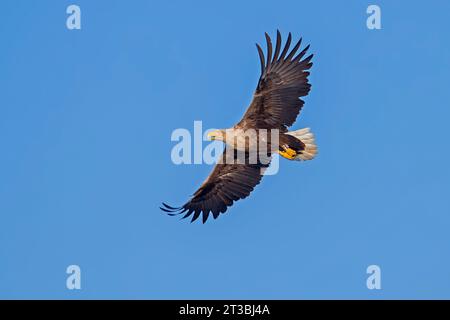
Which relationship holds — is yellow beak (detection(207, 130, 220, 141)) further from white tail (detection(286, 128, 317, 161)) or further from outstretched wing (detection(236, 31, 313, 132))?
white tail (detection(286, 128, 317, 161))

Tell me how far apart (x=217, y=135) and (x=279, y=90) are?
1330 mm

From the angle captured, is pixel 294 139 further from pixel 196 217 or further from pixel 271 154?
pixel 196 217

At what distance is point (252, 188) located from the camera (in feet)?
60.3

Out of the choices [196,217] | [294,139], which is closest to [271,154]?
[294,139]

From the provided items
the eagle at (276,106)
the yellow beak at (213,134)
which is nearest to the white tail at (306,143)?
the eagle at (276,106)

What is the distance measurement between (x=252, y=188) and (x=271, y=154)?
0.85 m

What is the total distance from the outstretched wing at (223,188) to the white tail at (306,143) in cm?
74

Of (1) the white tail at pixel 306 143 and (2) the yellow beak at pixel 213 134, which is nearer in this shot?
(2) the yellow beak at pixel 213 134

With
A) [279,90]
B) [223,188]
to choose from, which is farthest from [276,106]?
[223,188]

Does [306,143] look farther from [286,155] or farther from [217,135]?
[217,135]

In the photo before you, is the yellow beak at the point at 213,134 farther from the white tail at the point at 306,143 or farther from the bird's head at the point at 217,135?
the white tail at the point at 306,143

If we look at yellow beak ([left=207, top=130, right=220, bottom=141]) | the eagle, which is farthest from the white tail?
yellow beak ([left=207, top=130, right=220, bottom=141])

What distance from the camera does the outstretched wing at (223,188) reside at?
18359 mm

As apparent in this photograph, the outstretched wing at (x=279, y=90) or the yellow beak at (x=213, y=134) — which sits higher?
the outstretched wing at (x=279, y=90)
